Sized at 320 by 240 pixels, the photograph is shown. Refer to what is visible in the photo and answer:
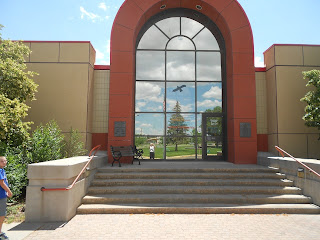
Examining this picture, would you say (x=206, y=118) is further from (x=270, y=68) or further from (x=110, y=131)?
(x=110, y=131)

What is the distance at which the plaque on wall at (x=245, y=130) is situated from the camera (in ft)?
36.8

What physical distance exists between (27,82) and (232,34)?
32.8 feet

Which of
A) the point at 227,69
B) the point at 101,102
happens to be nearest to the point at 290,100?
the point at 227,69

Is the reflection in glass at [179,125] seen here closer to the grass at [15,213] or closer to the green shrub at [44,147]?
the green shrub at [44,147]

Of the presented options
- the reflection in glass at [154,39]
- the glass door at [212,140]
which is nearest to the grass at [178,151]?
the glass door at [212,140]

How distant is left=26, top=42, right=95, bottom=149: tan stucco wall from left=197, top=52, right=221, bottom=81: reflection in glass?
6.25 m

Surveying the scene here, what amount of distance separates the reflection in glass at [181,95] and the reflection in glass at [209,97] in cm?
40

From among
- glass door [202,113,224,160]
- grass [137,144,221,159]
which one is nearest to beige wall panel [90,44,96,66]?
grass [137,144,221,159]

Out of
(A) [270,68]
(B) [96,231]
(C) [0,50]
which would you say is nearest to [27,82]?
(C) [0,50]

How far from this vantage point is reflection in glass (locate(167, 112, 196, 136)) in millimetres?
12539

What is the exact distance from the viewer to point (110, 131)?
1106cm

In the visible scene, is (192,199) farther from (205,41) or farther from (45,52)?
(45,52)

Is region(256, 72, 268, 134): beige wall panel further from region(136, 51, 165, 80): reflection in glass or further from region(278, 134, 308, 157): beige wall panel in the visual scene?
region(136, 51, 165, 80): reflection in glass

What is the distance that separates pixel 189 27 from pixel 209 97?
4.30m
